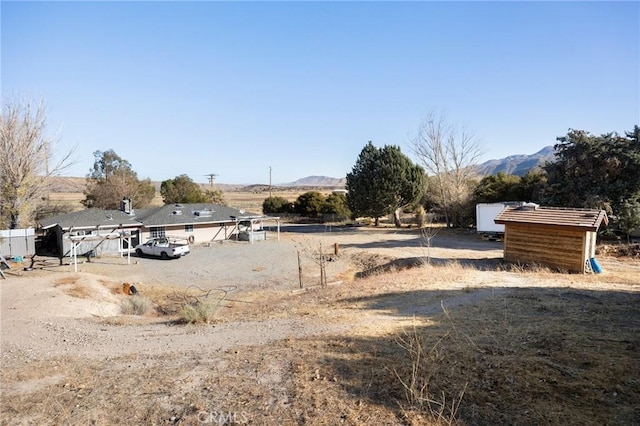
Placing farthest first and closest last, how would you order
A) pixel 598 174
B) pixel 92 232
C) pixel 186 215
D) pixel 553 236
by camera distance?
1. pixel 186 215
2. pixel 92 232
3. pixel 598 174
4. pixel 553 236

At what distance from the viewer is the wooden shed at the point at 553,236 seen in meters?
15.5

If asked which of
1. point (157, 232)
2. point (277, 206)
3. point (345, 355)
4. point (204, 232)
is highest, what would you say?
point (277, 206)

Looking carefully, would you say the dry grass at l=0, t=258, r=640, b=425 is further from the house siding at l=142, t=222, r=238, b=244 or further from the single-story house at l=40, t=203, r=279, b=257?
the house siding at l=142, t=222, r=238, b=244

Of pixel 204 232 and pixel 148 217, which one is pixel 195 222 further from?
pixel 148 217

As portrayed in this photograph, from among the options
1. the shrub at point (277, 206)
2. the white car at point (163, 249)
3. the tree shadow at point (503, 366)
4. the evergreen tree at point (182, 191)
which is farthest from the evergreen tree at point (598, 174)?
the evergreen tree at point (182, 191)

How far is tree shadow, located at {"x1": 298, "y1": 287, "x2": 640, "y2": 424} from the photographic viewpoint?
4469mm

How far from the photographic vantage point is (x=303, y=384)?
530 cm

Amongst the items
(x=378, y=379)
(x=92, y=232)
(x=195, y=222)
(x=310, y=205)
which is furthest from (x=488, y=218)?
(x=92, y=232)

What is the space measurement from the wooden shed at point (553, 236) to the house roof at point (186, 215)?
75.1 feet

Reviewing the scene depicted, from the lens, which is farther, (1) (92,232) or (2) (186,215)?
(2) (186,215)

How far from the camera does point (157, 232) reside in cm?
2950

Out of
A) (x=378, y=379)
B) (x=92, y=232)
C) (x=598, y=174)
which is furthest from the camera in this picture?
(x=92, y=232)

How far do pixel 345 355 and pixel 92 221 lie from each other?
26.0 metres

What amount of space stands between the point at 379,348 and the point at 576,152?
25.0 metres
